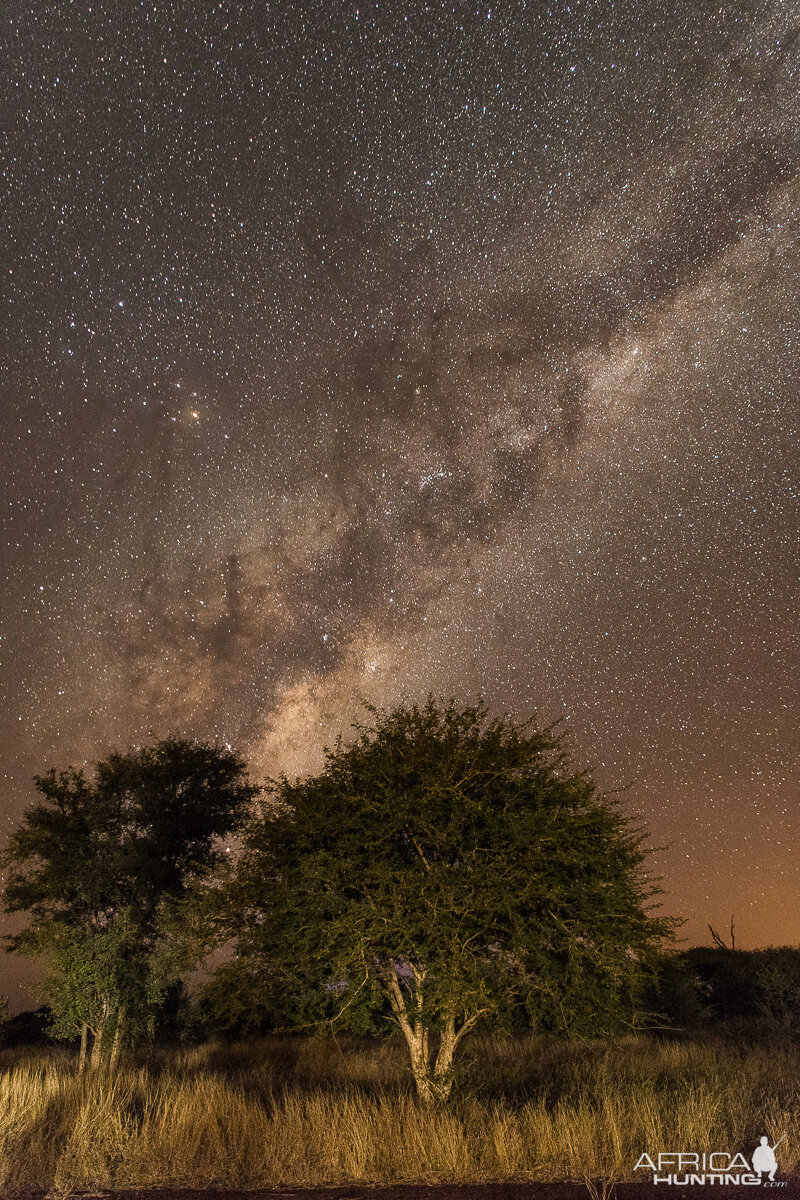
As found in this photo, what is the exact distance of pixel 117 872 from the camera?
25.8 meters

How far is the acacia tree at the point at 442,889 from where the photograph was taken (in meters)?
12.8

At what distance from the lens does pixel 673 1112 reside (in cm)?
1119

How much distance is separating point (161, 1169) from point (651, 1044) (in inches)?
700

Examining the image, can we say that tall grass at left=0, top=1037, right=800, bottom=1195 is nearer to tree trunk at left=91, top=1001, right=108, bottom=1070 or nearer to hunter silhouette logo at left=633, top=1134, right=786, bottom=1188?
hunter silhouette logo at left=633, top=1134, right=786, bottom=1188

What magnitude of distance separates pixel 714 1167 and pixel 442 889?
199 inches

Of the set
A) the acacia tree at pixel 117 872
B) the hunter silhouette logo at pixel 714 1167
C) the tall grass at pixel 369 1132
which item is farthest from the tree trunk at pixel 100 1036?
the hunter silhouette logo at pixel 714 1167

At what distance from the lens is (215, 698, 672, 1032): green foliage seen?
12758 mm

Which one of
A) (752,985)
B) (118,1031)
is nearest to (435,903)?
(118,1031)

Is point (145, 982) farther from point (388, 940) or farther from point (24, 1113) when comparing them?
point (388, 940)

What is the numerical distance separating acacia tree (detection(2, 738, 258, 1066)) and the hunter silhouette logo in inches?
546

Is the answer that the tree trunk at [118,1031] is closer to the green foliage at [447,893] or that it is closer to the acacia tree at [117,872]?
the acacia tree at [117,872]

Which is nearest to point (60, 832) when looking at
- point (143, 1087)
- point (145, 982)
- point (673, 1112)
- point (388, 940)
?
point (145, 982)

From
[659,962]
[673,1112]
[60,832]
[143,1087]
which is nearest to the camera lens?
[673,1112]

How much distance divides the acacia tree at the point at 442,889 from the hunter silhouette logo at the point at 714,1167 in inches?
127
